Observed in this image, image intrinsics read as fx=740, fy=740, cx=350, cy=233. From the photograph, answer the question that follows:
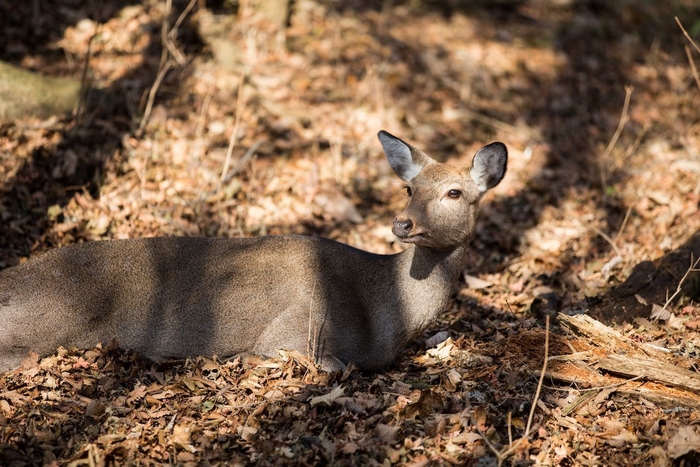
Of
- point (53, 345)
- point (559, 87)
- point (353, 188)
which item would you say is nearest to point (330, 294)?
point (53, 345)

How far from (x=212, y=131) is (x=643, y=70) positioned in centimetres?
863

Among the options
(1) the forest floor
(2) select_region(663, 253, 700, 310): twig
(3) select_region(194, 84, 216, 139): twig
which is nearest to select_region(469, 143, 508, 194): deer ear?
(1) the forest floor

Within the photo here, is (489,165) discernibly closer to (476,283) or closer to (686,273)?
(686,273)

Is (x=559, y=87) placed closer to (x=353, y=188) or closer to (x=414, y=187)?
(x=353, y=188)

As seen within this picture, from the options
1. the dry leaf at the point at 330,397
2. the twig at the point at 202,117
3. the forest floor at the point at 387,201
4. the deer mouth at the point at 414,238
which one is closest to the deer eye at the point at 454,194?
the deer mouth at the point at 414,238

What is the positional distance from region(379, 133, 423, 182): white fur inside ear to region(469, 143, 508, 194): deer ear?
56cm

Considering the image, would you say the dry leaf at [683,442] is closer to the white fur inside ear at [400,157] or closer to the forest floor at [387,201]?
the forest floor at [387,201]

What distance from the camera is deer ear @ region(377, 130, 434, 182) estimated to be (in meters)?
6.74

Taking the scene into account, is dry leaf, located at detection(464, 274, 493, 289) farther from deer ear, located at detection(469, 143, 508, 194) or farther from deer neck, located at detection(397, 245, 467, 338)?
deer ear, located at detection(469, 143, 508, 194)

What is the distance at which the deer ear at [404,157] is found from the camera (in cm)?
674

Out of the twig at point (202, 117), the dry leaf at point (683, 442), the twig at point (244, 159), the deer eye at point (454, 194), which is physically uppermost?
the deer eye at point (454, 194)

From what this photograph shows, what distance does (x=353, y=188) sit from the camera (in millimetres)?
10664

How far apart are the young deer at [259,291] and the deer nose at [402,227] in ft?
0.68

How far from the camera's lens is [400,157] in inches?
268
